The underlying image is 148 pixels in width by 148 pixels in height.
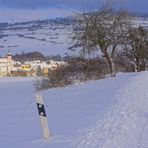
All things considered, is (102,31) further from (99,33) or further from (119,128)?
(119,128)

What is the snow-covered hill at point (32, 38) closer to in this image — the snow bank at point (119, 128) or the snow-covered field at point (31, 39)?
the snow-covered field at point (31, 39)

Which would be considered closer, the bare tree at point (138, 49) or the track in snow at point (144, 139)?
the track in snow at point (144, 139)

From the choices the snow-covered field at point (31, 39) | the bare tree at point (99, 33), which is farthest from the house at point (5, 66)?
the bare tree at point (99, 33)

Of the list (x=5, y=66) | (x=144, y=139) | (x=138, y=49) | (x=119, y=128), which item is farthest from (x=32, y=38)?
(x=144, y=139)

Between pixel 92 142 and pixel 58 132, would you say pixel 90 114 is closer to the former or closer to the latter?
pixel 58 132

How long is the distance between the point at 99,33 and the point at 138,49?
67.8ft

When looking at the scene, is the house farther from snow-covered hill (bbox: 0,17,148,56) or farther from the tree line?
the tree line

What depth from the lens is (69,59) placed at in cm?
4572

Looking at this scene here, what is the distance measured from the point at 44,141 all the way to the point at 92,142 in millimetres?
1632

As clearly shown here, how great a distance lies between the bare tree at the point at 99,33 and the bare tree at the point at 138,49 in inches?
631

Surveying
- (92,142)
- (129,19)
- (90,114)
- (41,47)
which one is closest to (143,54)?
(129,19)

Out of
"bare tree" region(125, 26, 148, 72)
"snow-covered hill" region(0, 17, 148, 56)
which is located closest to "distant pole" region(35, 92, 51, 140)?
"bare tree" region(125, 26, 148, 72)

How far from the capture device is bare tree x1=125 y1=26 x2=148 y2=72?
63975mm

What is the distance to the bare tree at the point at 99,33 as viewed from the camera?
146 ft
